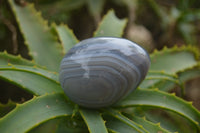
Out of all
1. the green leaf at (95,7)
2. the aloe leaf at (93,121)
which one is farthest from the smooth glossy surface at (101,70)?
the green leaf at (95,7)

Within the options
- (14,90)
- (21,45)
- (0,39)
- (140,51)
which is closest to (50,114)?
(140,51)

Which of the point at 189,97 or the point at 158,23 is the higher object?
the point at 158,23

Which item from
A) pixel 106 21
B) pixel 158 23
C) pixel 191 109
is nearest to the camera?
pixel 191 109

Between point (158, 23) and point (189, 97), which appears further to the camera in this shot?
point (158, 23)

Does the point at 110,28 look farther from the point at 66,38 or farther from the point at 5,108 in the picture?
the point at 5,108

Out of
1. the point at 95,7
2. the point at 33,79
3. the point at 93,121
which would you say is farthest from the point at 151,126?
the point at 95,7

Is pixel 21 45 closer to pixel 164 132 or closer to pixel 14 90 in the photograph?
pixel 14 90

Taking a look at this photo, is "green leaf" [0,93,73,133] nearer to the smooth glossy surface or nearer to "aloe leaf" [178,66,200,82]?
the smooth glossy surface
